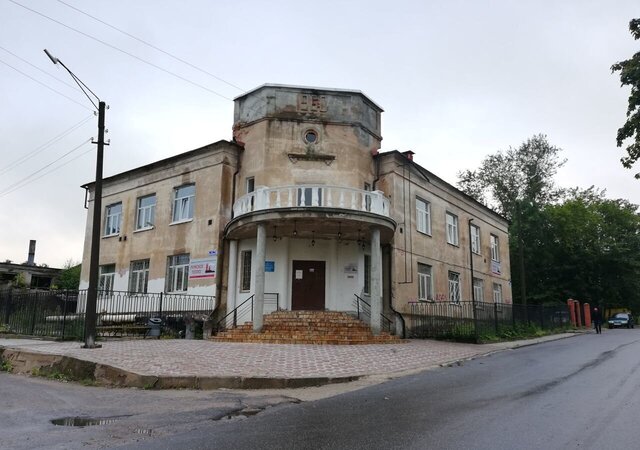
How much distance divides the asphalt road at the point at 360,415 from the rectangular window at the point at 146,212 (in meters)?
15.8

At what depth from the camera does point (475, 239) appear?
31516mm

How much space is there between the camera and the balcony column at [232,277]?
21.5 metres

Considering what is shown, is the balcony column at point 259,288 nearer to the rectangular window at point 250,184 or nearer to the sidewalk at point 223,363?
the sidewalk at point 223,363

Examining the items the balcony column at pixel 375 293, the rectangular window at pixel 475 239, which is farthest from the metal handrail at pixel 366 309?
the rectangular window at pixel 475 239

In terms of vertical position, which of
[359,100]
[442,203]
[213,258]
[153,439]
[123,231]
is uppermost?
[359,100]

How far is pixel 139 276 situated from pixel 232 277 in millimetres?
6795

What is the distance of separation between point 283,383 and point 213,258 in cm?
1300

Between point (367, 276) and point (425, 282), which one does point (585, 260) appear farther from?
point (367, 276)

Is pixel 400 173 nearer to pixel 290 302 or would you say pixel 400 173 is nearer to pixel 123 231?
pixel 290 302

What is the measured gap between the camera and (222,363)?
1143 centimetres

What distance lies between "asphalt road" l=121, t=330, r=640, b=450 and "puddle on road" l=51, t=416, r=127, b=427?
147cm

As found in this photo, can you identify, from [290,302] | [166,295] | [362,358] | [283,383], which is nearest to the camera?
[283,383]

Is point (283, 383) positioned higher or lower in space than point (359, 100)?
lower

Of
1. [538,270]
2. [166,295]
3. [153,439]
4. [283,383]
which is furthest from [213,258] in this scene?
Result: [538,270]
